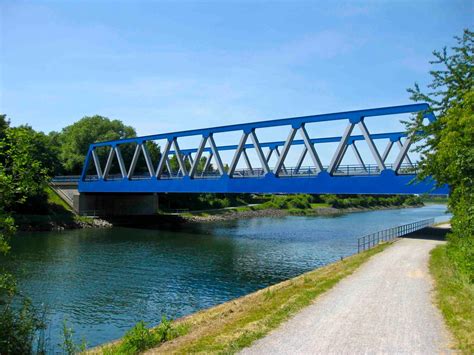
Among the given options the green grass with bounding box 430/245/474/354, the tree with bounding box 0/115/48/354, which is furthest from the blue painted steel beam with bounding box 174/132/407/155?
the tree with bounding box 0/115/48/354

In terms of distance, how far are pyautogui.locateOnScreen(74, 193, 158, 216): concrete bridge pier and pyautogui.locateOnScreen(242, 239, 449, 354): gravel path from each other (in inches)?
2098

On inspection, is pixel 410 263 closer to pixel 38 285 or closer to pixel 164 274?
pixel 164 274

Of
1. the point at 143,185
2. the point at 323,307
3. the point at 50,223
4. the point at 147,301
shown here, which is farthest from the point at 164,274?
the point at 50,223

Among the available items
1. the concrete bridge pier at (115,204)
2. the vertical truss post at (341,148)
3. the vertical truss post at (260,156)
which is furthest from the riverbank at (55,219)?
the vertical truss post at (341,148)

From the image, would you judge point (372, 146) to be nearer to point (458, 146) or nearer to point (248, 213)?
point (458, 146)

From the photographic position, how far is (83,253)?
35594mm

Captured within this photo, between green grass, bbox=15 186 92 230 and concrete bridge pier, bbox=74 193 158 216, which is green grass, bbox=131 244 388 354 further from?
concrete bridge pier, bbox=74 193 158 216

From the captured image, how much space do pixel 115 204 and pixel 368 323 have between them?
61058 mm

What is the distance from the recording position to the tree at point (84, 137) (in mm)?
80500

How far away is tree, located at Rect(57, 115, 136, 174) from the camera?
80500 millimetres

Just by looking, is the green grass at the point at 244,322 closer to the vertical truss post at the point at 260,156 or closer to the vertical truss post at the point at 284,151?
the vertical truss post at the point at 284,151

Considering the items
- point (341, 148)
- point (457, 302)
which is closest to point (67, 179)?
point (341, 148)

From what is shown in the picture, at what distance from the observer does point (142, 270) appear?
29172mm

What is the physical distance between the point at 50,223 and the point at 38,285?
32.1 meters
